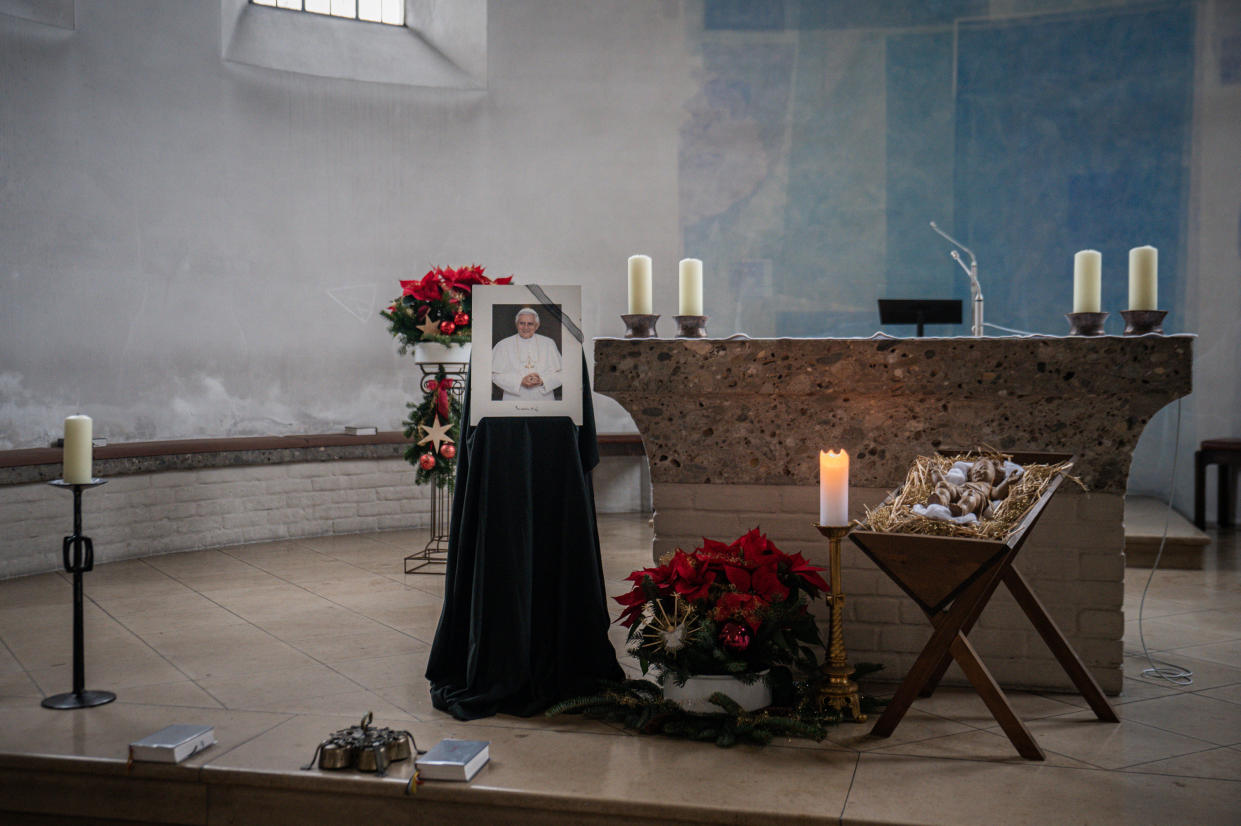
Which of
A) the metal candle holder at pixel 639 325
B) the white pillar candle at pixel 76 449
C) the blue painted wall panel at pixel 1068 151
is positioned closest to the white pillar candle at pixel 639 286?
the metal candle holder at pixel 639 325

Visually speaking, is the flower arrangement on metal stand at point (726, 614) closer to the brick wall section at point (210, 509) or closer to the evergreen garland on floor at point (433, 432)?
the evergreen garland on floor at point (433, 432)

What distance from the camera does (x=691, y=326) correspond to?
361 cm

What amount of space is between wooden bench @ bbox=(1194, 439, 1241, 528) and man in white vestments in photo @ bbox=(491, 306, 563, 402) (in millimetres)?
5580

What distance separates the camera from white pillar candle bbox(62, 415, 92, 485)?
10.8ft

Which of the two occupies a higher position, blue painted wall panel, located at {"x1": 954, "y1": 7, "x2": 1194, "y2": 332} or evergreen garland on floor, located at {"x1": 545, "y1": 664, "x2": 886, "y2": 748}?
blue painted wall panel, located at {"x1": 954, "y1": 7, "x2": 1194, "y2": 332}

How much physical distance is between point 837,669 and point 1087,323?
1.41 metres

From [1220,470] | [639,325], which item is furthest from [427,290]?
[1220,470]

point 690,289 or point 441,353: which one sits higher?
point 690,289

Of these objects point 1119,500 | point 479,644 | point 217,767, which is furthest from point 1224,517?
point 217,767

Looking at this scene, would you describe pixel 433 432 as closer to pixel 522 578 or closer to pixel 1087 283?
pixel 522 578

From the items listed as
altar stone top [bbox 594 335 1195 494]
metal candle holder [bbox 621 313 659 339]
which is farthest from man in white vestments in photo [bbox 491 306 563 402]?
metal candle holder [bbox 621 313 659 339]

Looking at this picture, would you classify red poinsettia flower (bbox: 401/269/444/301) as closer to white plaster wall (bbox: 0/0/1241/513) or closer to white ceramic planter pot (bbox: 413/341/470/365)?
white ceramic planter pot (bbox: 413/341/470/365)

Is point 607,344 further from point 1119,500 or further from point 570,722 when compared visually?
point 1119,500

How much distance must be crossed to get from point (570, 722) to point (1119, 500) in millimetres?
1909
